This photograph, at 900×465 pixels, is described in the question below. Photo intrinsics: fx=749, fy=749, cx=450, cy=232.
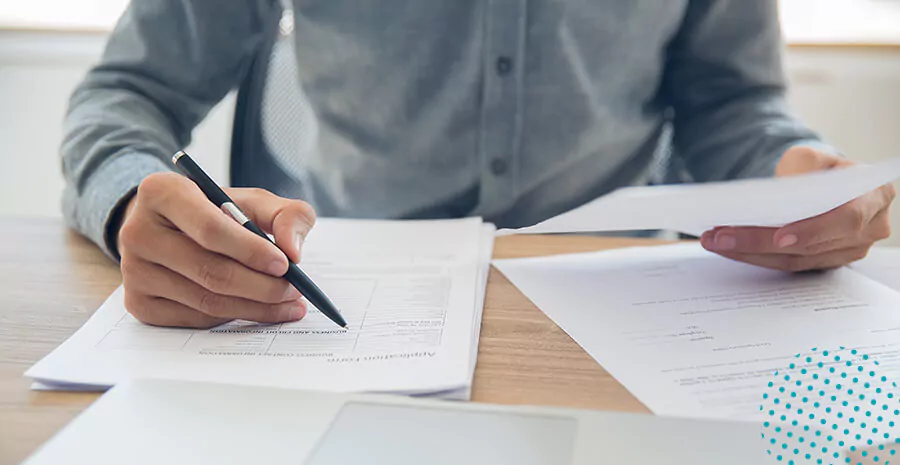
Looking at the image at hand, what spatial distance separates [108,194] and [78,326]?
0.51 ft

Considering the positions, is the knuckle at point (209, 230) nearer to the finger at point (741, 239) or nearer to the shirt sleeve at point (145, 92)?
the shirt sleeve at point (145, 92)

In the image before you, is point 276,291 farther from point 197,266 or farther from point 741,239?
point 741,239

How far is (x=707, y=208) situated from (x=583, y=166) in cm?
38

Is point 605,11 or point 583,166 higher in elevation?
point 605,11

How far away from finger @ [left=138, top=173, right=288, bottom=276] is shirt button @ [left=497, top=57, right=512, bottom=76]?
44 cm

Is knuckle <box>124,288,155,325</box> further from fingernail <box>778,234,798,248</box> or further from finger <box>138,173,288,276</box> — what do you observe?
fingernail <box>778,234,798,248</box>

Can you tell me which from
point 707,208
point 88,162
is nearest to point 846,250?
point 707,208

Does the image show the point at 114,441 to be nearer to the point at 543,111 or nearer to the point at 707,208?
the point at 707,208

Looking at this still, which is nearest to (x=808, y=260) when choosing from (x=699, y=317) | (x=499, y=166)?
(x=699, y=317)

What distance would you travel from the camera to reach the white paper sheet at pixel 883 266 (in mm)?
606

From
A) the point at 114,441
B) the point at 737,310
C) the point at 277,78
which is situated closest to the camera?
the point at 114,441

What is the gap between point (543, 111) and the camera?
34.6 inches

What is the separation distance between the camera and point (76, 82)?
174 cm

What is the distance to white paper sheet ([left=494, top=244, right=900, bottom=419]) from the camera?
0.43 meters
